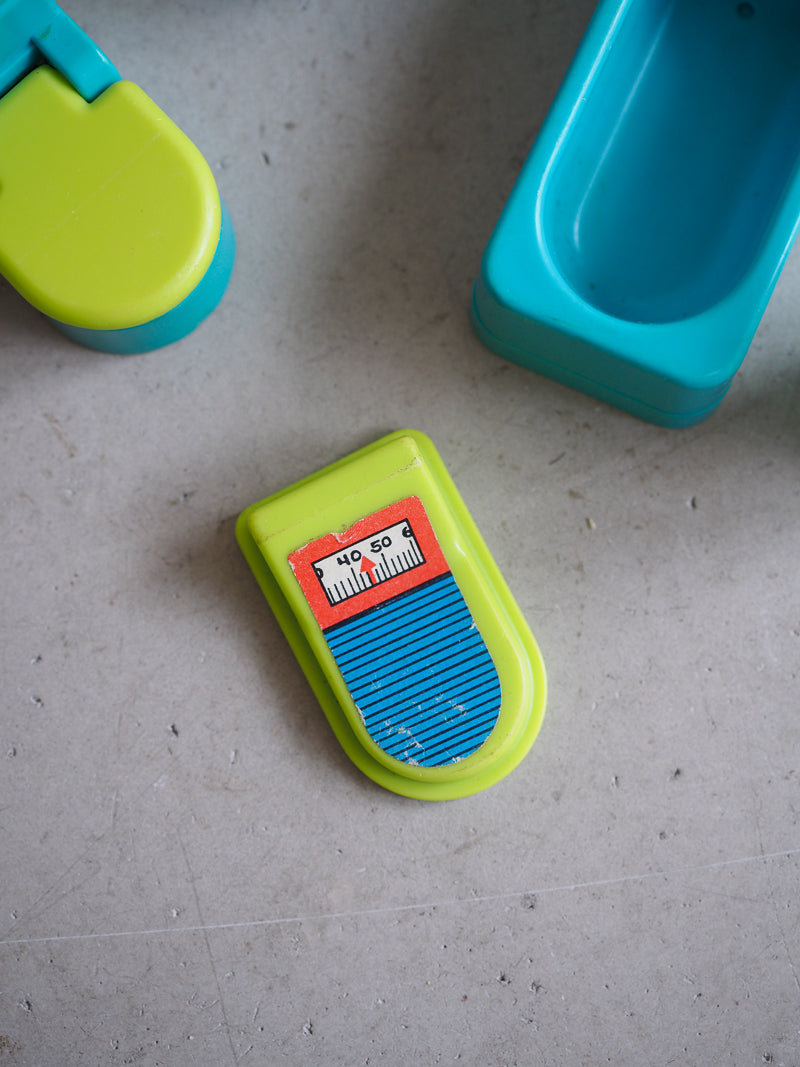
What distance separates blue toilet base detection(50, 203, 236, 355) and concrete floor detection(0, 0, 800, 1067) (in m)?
0.02

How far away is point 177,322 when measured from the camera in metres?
0.76

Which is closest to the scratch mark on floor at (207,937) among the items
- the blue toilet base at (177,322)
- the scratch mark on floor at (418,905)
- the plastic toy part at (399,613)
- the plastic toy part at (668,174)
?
the scratch mark on floor at (418,905)

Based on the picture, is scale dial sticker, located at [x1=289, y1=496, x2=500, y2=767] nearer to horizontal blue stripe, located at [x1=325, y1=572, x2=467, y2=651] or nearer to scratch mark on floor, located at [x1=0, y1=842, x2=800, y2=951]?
horizontal blue stripe, located at [x1=325, y1=572, x2=467, y2=651]

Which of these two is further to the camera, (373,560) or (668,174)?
(668,174)

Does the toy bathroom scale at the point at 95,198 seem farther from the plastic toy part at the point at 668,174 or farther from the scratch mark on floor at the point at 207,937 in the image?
the scratch mark on floor at the point at 207,937

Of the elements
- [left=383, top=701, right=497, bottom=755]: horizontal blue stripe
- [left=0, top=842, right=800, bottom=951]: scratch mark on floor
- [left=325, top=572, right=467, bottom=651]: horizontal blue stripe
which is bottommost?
[left=0, top=842, right=800, bottom=951]: scratch mark on floor

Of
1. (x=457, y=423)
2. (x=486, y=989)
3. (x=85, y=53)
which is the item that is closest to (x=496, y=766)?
(x=486, y=989)

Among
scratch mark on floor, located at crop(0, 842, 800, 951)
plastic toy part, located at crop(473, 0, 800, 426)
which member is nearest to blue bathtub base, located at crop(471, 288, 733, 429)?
plastic toy part, located at crop(473, 0, 800, 426)

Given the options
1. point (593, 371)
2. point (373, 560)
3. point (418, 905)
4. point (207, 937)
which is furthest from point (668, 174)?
point (207, 937)

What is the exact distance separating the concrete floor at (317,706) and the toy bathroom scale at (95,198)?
0.33 ft

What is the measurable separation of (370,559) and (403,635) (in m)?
0.07

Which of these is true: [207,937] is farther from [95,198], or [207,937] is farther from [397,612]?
[95,198]

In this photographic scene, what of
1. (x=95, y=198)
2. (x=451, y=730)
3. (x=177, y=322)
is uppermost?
(x=95, y=198)

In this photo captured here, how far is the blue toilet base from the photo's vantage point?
2.41ft
